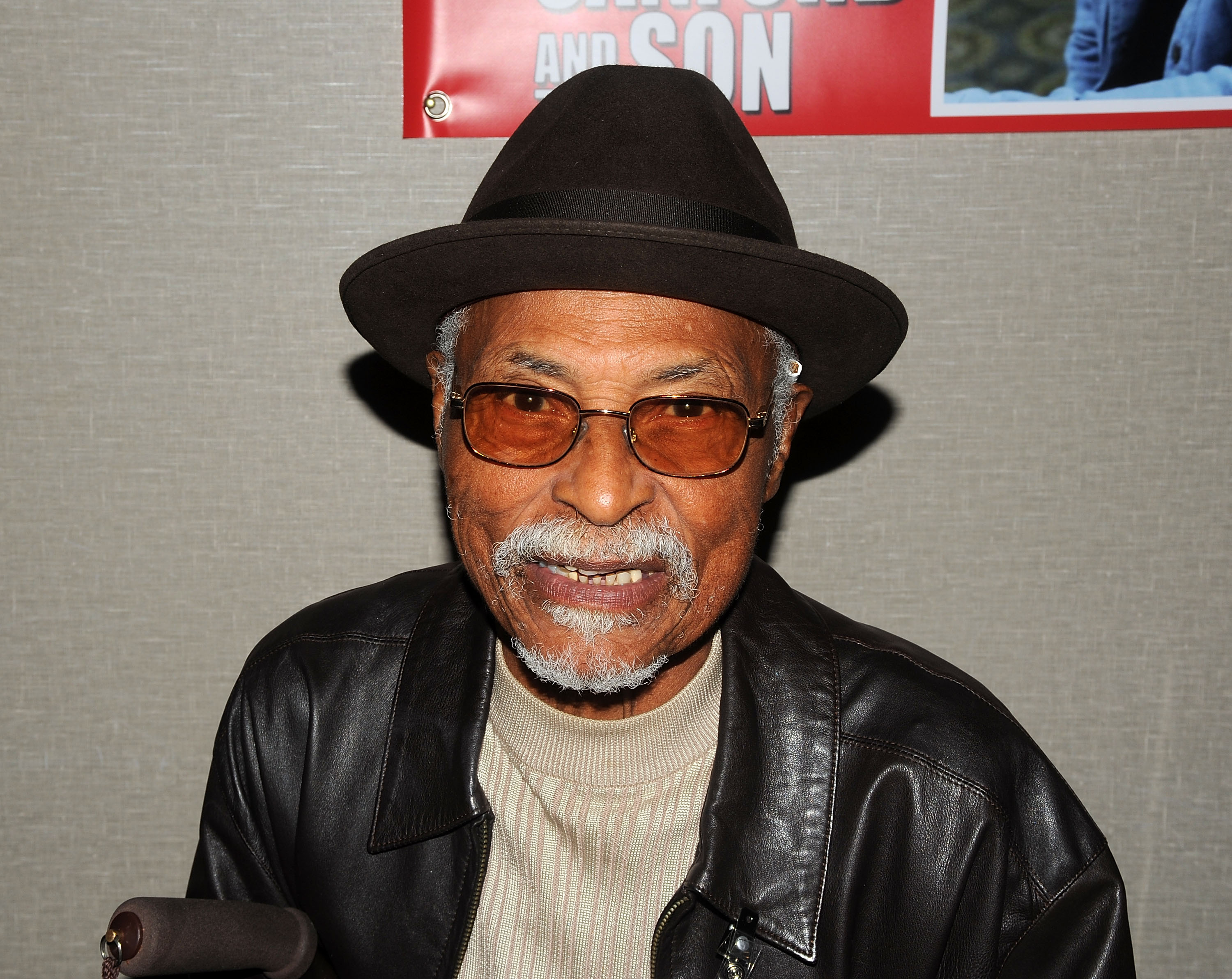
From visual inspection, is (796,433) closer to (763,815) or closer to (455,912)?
(763,815)

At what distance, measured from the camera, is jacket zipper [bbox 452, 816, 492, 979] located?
1.38 m

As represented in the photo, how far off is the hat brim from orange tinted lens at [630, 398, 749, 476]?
13cm

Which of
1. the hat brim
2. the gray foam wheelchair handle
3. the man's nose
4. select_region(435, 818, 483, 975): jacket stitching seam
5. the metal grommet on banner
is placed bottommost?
select_region(435, 818, 483, 975): jacket stitching seam

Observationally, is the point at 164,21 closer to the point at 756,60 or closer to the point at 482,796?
the point at 756,60

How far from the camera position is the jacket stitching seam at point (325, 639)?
1596 mm

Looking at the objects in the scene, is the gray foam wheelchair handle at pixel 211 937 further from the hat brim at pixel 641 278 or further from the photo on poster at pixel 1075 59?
the photo on poster at pixel 1075 59

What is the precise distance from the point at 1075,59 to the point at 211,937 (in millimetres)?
1806

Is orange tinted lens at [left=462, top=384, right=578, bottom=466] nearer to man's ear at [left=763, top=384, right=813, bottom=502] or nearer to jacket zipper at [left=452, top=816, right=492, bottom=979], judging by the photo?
man's ear at [left=763, top=384, right=813, bottom=502]

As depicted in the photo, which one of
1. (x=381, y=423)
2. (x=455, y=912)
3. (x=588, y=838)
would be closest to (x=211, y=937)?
(x=455, y=912)

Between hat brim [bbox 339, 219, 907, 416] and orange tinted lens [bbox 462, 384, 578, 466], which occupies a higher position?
hat brim [bbox 339, 219, 907, 416]

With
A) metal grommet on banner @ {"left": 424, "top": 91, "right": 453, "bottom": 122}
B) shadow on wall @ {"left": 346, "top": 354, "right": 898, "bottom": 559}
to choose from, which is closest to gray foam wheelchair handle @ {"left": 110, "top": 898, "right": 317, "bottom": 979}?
shadow on wall @ {"left": 346, "top": 354, "right": 898, "bottom": 559}

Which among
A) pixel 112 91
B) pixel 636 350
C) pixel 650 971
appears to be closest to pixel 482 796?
pixel 650 971

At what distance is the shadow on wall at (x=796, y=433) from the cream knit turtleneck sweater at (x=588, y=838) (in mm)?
536

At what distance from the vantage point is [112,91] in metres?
1.82
